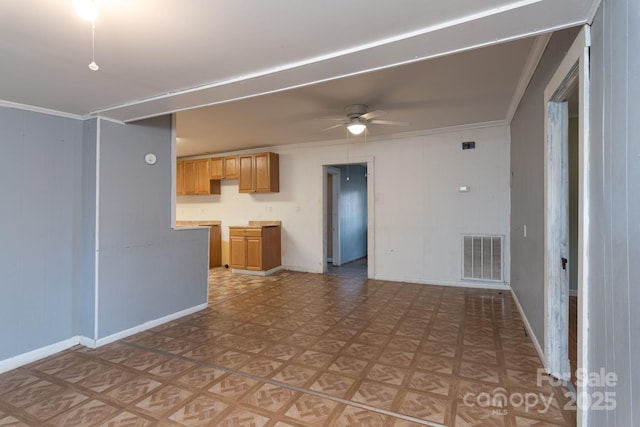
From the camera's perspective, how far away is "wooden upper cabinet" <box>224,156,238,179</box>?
6270mm

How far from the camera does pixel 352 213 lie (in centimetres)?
770

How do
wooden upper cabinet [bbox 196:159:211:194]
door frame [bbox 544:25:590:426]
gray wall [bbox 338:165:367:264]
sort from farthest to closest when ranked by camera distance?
gray wall [bbox 338:165:367:264] → wooden upper cabinet [bbox 196:159:211:194] → door frame [bbox 544:25:590:426]

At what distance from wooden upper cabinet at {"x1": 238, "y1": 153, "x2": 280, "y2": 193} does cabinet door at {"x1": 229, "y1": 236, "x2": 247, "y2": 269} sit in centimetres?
100

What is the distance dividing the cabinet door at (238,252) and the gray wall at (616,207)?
514 cm

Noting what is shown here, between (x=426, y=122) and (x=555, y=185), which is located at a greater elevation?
(x=426, y=122)

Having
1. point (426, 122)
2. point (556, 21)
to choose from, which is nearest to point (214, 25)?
point (556, 21)

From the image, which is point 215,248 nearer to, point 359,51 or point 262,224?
point 262,224

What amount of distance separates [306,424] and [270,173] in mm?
4693

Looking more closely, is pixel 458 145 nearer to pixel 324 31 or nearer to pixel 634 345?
pixel 324 31

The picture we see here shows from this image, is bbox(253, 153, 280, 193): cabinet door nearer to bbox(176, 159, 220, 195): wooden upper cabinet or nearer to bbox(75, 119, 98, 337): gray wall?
bbox(176, 159, 220, 195): wooden upper cabinet

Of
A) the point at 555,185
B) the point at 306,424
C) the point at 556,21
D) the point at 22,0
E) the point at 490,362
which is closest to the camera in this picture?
the point at 22,0

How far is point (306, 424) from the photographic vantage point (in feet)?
5.85

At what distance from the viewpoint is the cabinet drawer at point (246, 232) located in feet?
18.8

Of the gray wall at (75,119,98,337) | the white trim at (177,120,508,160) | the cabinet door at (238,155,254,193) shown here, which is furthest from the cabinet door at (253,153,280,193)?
the gray wall at (75,119,98,337)
